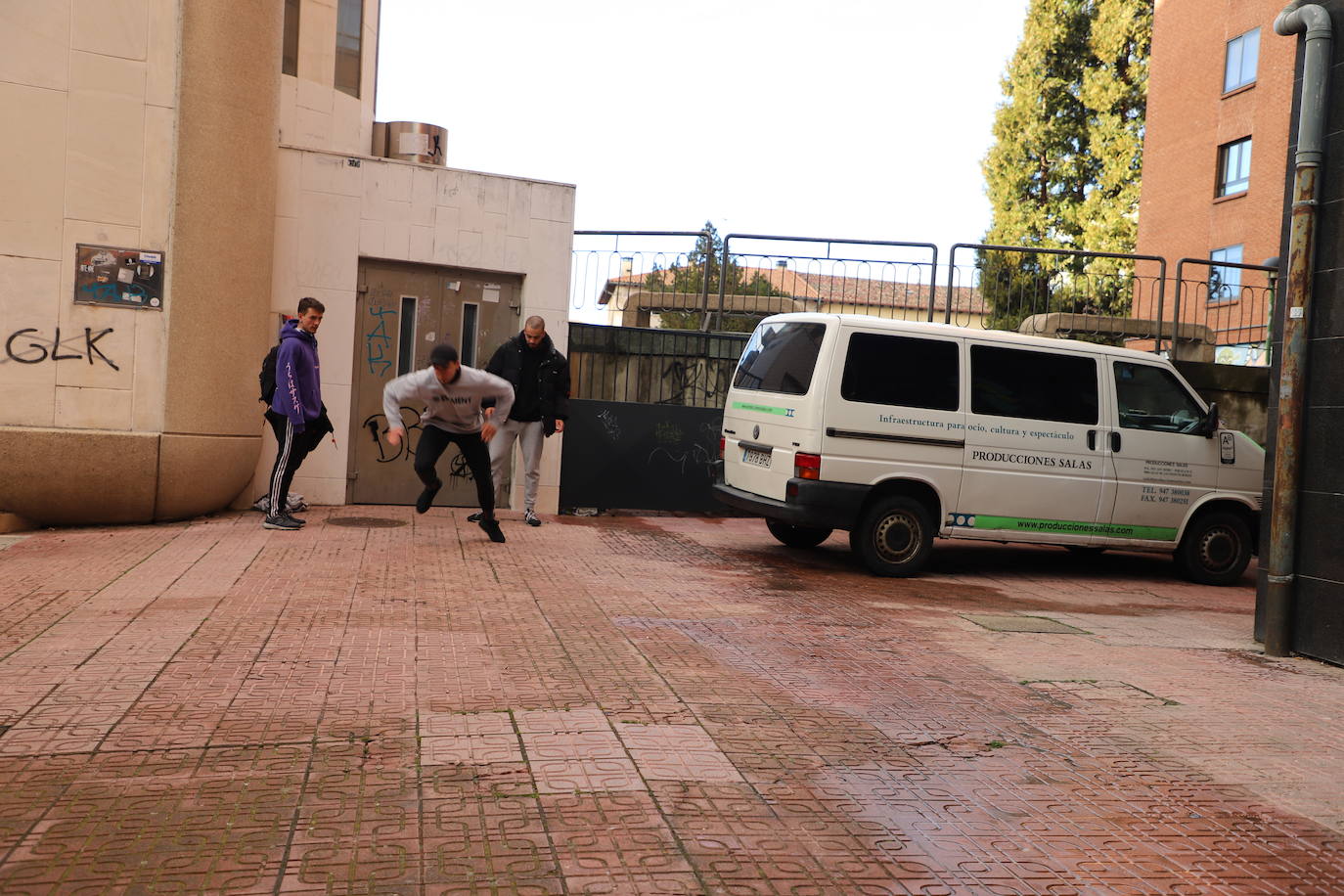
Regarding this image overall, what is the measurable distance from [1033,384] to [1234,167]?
22178mm

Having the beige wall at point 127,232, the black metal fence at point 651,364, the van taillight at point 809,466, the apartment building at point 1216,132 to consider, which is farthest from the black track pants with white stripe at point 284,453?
the apartment building at point 1216,132

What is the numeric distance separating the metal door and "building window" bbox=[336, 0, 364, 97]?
2599 millimetres

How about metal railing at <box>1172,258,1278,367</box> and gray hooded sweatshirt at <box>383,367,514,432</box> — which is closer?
gray hooded sweatshirt at <box>383,367,514,432</box>

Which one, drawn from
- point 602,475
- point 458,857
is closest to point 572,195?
point 602,475

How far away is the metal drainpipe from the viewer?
22.5 ft

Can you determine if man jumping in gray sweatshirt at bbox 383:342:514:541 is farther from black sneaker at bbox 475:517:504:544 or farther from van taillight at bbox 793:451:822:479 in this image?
van taillight at bbox 793:451:822:479

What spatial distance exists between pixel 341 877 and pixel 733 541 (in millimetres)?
7895

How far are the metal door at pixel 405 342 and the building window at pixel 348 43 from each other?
8.53 feet

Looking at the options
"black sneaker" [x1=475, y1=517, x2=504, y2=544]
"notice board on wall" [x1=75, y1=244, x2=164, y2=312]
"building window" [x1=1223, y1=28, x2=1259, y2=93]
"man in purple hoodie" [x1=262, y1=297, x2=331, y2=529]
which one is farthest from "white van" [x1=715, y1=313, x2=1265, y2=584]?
"building window" [x1=1223, y1=28, x2=1259, y2=93]

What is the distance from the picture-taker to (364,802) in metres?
3.66

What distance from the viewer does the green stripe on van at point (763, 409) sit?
9.18 meters

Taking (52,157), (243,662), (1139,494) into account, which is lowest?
A: (243,662)

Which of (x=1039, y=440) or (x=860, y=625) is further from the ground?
(x=1039, y=440)

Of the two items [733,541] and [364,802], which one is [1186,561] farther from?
[364,802]
